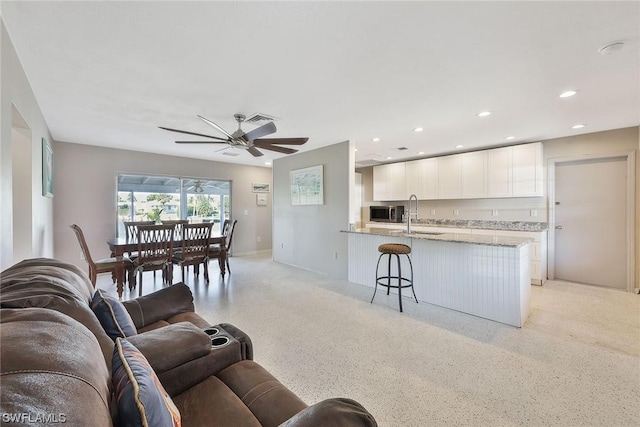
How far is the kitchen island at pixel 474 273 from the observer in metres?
2.81

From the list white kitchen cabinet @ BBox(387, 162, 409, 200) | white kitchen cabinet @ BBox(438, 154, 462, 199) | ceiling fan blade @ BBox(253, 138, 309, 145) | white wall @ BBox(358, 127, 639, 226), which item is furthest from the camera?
white kitchen cabinet @ BBox(387, 162, 409, 200)

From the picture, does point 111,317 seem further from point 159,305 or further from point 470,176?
point 470,176

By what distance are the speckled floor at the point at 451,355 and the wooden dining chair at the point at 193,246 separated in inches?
26.0

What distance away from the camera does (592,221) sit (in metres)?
4.17

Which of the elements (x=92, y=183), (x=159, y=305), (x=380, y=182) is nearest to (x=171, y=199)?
(x=92, y=183)

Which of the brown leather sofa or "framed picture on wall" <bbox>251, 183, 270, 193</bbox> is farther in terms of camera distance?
"framed picture on wall" <bbox>251, 183, 270, 193</bbox>

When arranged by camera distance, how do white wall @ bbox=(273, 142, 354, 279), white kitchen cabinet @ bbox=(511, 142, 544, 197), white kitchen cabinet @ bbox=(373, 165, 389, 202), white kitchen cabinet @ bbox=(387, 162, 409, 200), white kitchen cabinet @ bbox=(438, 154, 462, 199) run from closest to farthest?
white kitchen cabinet @ bbox=(511, 142, 544, 197) → white wall @ bbox=(273, 142, 354, 279) → white kitchen cabinet @ bbox=(438, 154, 462, 199) → white kitchen cabinet @ bbox=(387, 162, 409, 200) → white kitchen cabinet @ bbox=(373, 165, 389, 202)

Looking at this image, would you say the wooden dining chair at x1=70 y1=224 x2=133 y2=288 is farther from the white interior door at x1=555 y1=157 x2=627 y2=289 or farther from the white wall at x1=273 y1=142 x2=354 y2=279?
the white interior door at x1=555 y1=157 x2=627 y2=289

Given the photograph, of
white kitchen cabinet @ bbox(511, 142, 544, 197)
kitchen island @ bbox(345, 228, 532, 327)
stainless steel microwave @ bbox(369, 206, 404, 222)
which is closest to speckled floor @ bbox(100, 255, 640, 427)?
kitchen island @ bbox(345, 228, 532, 327)

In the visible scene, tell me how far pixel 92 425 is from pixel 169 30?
81.0 inches

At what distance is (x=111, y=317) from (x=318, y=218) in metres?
4.00

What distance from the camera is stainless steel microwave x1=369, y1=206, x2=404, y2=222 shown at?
623 cm

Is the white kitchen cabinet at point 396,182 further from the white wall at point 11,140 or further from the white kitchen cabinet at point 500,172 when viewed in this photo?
the white wall at point 11,140

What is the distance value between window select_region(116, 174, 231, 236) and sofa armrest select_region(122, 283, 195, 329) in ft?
13.8
